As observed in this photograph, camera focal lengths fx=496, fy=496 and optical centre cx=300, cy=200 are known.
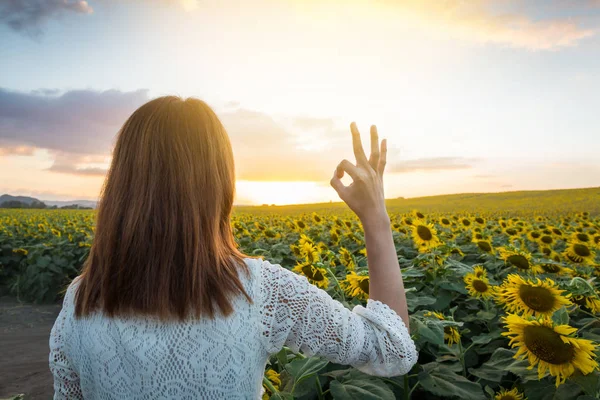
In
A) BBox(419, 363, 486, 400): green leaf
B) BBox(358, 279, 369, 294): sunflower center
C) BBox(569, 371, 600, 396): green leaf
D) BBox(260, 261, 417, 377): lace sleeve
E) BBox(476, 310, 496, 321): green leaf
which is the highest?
BBox(260, 261, 417, 377): lace sleeve

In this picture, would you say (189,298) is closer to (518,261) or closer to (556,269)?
(518,261)

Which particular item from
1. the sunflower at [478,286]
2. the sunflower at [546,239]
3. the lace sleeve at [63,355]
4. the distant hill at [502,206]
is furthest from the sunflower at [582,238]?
the distant hill at [502,206]

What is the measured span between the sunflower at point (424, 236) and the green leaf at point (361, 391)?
2784 mm

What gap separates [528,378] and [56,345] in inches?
73.9

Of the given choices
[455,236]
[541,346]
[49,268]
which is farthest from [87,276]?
[49,268]

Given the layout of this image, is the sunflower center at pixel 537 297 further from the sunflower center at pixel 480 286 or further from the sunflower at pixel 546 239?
the sunflower at pixel 546 239

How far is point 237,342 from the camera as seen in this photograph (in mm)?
1492

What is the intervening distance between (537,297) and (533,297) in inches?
0.8

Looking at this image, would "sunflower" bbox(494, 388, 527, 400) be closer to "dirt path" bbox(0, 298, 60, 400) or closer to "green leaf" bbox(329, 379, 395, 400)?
"green leaf" bbox(329, 379, 395, 400)

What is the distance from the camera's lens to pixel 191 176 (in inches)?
61.4

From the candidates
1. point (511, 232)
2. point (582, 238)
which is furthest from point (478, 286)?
point (511, 232)

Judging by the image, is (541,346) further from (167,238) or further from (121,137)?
(121,137)

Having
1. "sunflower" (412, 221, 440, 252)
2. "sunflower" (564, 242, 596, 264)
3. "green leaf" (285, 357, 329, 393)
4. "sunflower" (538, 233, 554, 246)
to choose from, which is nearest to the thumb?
"green leaf" (285, 357, 329, 393)

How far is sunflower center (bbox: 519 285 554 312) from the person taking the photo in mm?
2641
